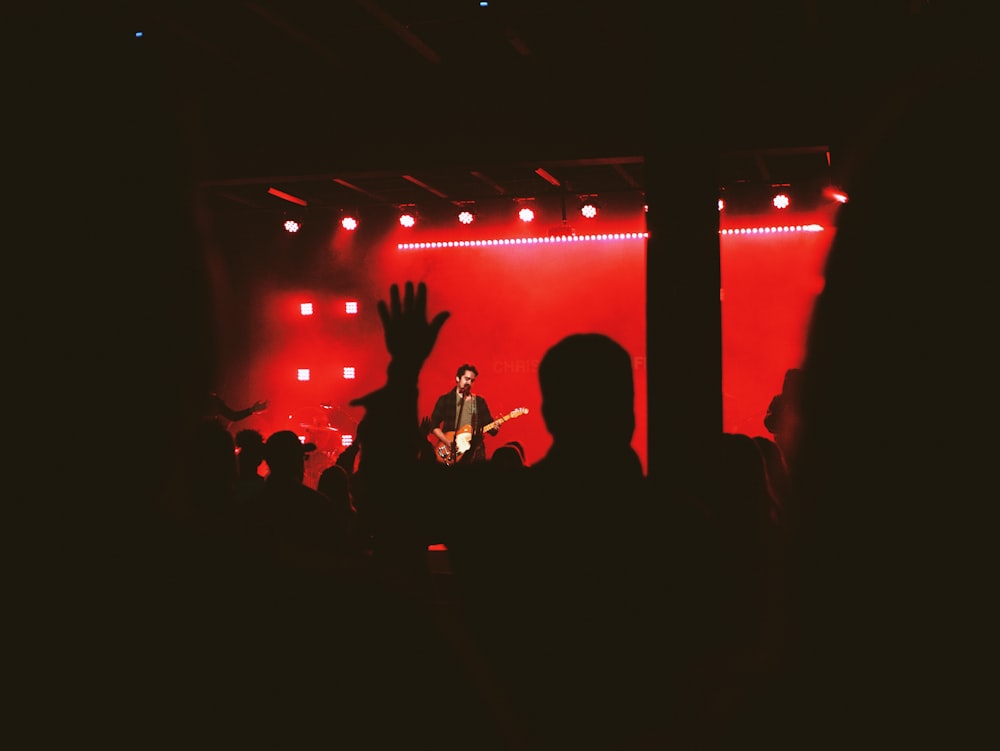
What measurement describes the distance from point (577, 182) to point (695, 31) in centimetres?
771

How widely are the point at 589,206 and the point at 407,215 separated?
8.28 feet

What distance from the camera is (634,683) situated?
69.4 inches

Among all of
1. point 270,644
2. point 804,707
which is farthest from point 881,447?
point 270,644

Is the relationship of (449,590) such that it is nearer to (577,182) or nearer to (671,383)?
(671,383)

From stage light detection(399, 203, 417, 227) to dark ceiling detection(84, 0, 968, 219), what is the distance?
171 inches

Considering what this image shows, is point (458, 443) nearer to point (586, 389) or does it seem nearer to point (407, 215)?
point (407, 215)

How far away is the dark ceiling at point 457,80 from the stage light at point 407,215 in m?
4.35

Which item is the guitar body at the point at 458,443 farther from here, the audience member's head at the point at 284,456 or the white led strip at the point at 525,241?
the audience member's head at the point at 284,456

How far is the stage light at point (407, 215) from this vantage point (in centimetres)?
1185

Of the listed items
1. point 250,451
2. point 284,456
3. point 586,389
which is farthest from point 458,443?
point 586,389

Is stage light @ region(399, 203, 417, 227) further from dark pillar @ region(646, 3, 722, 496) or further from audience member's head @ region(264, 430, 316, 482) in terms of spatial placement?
audience member's head @ region(264, 430, 316, 482)

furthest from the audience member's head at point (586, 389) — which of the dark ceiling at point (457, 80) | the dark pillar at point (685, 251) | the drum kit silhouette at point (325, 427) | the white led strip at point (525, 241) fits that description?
the white led strip at point (525, 241)

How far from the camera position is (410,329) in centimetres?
212

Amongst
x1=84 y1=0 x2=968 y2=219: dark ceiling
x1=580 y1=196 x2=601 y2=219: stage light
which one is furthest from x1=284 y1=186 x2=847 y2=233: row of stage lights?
x1=84 y1=0 x2=968 y2=219: dark ceiling
